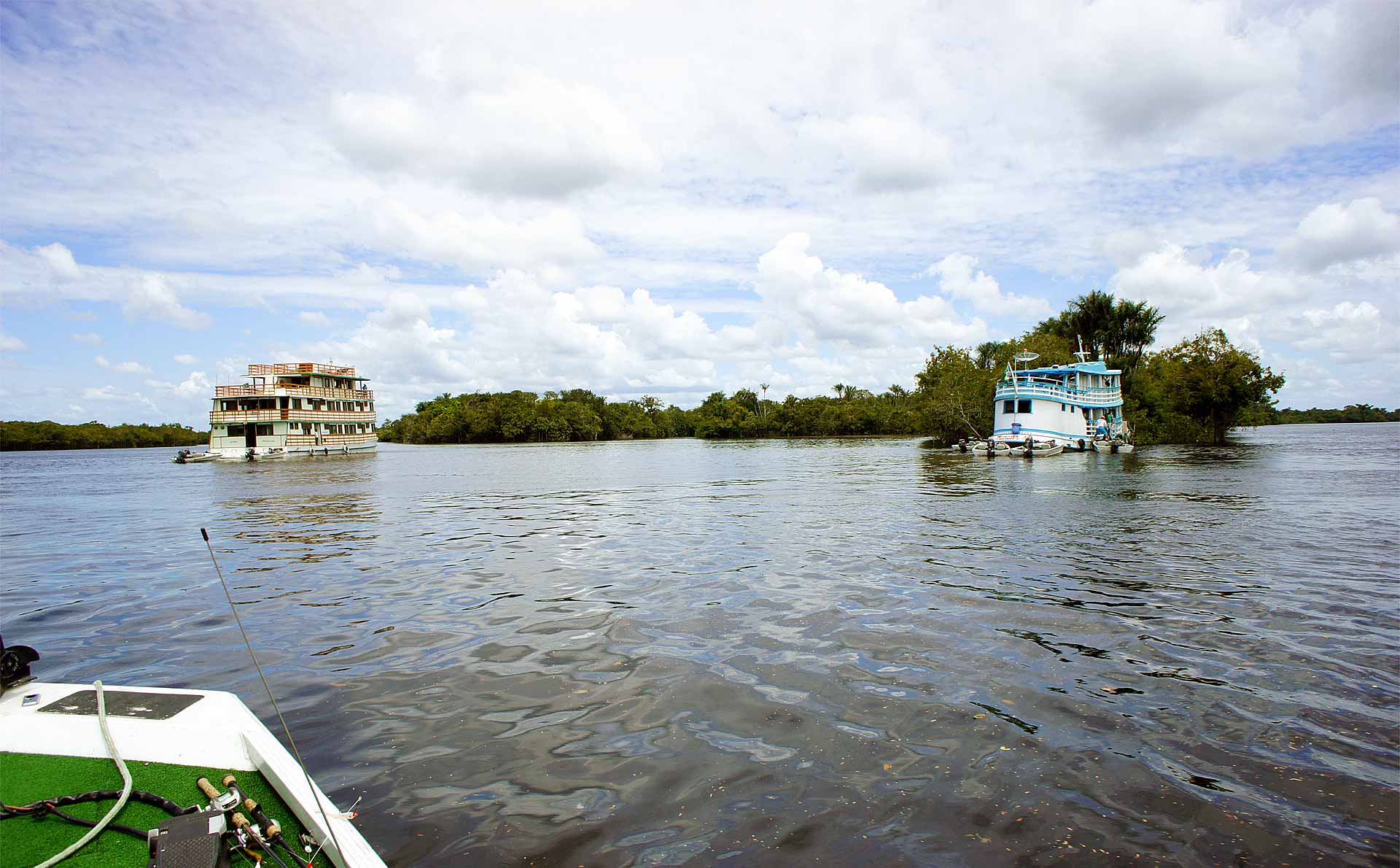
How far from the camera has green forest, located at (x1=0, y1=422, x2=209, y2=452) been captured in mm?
111125

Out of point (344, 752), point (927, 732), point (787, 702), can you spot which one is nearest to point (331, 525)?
point (344, 752)

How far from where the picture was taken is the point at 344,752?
535cm

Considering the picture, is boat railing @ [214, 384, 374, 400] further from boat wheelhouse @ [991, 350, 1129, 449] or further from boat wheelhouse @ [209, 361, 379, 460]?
boat wheelhouse @ [991, 350, 1129, 449]

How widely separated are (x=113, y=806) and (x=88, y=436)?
156 meters

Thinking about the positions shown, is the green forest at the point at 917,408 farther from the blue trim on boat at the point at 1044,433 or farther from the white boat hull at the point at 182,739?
the white boat hull at the point at 182,739

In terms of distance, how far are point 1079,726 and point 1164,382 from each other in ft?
243

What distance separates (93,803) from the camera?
12.4ft

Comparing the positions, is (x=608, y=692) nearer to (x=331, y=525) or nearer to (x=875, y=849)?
(x=875, y=849)

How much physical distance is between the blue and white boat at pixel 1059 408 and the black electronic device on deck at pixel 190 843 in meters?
49.5

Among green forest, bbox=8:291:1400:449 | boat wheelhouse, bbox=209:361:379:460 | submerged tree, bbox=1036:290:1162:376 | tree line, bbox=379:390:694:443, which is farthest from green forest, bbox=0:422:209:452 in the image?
submerged tree, bbox=1036:290:1162:376

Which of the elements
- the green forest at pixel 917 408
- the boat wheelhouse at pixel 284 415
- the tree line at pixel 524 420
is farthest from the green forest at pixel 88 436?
the boat wheelhouse at pixel 284 415

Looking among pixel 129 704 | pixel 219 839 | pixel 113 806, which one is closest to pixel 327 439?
pixel 129 704

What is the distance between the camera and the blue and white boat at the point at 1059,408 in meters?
48.0

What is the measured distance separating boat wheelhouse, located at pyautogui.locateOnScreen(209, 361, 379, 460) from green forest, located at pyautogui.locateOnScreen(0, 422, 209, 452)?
68605mm
